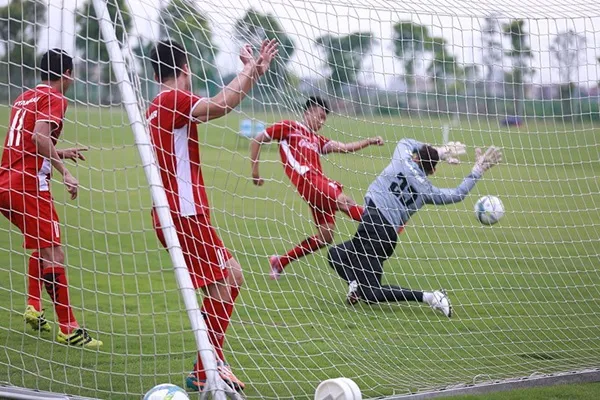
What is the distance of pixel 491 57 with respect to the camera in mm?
6363

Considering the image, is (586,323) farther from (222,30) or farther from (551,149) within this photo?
(222,30)

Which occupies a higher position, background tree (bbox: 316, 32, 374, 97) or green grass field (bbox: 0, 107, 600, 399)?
background tree (bbox: 316, 32, 374, 97)

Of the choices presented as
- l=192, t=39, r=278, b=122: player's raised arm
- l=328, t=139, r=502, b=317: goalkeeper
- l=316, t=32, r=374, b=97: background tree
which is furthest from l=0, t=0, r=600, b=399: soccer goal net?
l=192, t=39, r=278, b=122: player's raised arm

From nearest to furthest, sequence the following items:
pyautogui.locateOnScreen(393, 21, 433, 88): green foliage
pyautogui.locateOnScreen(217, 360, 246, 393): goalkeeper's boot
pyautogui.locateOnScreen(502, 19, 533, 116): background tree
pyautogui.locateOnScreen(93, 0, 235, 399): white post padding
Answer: pyautogui.locateOnScreen(93, 0, 235, 399): white post padding < pyautogui.locateOnScreen(217, 360, 246, 393): goalkeeper's boot < pyautogui.locateOnScreen(393, 21, 433, 88): green foliage < pyautogui.locateOnScreen(502, 19, 533, 116): background tree

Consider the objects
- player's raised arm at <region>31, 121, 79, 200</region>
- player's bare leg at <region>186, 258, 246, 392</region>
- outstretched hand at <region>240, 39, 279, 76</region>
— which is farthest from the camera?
player's raised arm at <region>31, 121, 79, 200</region>

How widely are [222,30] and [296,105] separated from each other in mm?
782

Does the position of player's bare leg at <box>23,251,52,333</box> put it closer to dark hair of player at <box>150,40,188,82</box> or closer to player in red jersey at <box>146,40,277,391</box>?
player in red jersey at <box>146,40,277,391</box>

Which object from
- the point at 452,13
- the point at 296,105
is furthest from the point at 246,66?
the point at 452,13

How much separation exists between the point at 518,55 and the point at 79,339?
3.61 metres

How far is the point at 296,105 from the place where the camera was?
220 inches

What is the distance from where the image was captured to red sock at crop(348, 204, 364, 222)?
273 inches

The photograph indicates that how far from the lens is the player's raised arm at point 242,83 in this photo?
15.1 ft

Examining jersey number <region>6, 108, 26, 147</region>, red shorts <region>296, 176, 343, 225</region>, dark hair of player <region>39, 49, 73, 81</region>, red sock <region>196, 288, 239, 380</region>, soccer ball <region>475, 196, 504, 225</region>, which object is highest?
dark hair of player <region>39, 49, 73, 81</region>

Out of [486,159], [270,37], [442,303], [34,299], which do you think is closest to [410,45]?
[486,159]
